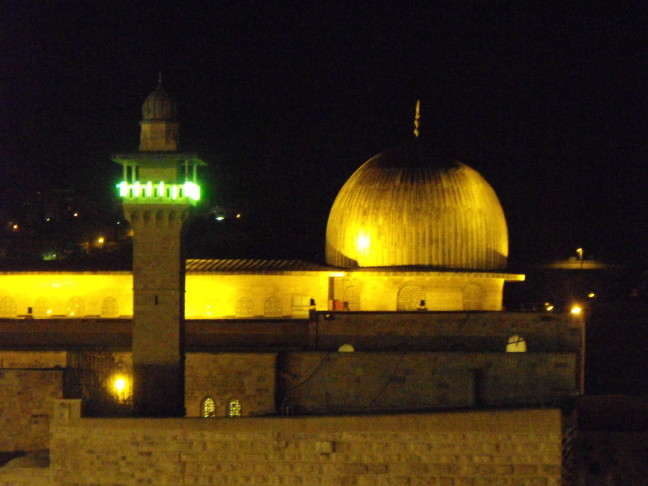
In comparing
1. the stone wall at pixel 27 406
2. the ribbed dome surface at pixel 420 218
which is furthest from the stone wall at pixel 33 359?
the ribbed dome surface at pixel 420 218

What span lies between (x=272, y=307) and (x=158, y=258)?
690 centimetres

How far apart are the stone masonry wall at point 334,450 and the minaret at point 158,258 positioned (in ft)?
7.73

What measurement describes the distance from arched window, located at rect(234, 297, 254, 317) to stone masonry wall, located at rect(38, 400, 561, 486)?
937cm

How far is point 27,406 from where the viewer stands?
31078 millimetres

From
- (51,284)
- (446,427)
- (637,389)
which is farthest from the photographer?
(51,284)

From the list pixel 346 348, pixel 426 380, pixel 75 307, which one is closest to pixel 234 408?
pixel 346 348

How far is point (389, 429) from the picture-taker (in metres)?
27.1

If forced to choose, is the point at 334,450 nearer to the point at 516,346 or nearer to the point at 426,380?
the point at 426,380

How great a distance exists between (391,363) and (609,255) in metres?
19.8

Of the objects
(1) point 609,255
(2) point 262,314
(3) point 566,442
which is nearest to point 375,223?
(2) point 262,314

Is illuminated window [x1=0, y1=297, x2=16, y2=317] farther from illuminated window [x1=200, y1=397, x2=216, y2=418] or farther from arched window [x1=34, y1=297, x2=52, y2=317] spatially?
illuminated window [x1=200, y1=397, x2=216, y2=418]

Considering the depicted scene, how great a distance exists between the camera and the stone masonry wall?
2689 cm

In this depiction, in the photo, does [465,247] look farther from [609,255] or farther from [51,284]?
[609,255]

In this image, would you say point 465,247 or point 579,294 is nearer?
point 465,247
